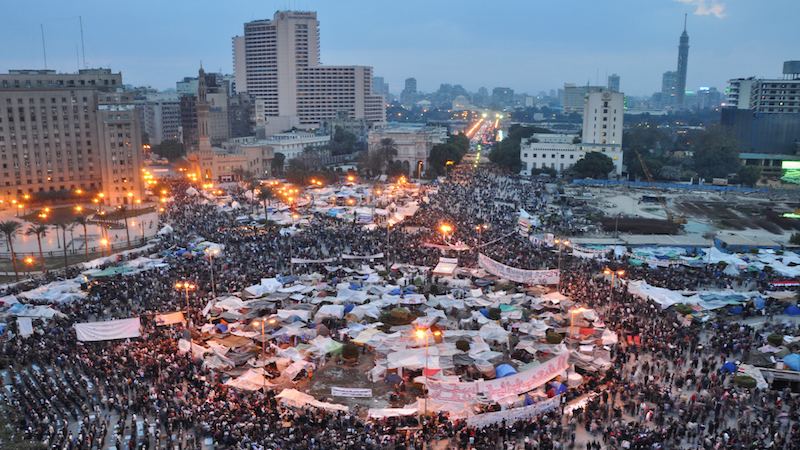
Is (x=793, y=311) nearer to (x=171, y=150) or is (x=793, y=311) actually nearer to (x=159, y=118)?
(x=171, y=150)

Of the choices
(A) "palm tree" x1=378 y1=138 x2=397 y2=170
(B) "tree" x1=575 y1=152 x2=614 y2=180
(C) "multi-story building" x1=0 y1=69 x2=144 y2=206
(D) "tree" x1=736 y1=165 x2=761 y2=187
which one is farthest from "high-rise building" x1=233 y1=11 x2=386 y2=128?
(D) "tree" x1=736 y1=165 x2=761 y2=187

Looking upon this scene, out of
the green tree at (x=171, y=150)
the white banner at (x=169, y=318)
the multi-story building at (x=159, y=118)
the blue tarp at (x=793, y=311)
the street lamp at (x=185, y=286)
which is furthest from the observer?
the multi-story building at (x=159, y=118)

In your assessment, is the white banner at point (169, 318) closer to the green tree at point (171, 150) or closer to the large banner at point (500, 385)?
the large banner at point (500, 385)

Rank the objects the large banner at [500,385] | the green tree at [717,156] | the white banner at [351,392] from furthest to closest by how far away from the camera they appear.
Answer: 1. the green tree at [717,156]
2. the white banner at [351,392]
3. the large banner at [500,385]

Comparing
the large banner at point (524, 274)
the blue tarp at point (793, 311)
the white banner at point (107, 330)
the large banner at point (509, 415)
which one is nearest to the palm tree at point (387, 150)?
the large banner at point (524, 274)

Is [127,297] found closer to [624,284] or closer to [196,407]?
[196,407]

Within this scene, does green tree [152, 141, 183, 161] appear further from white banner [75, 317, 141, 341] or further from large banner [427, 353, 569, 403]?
large banner [427, 353, 569, 403]
